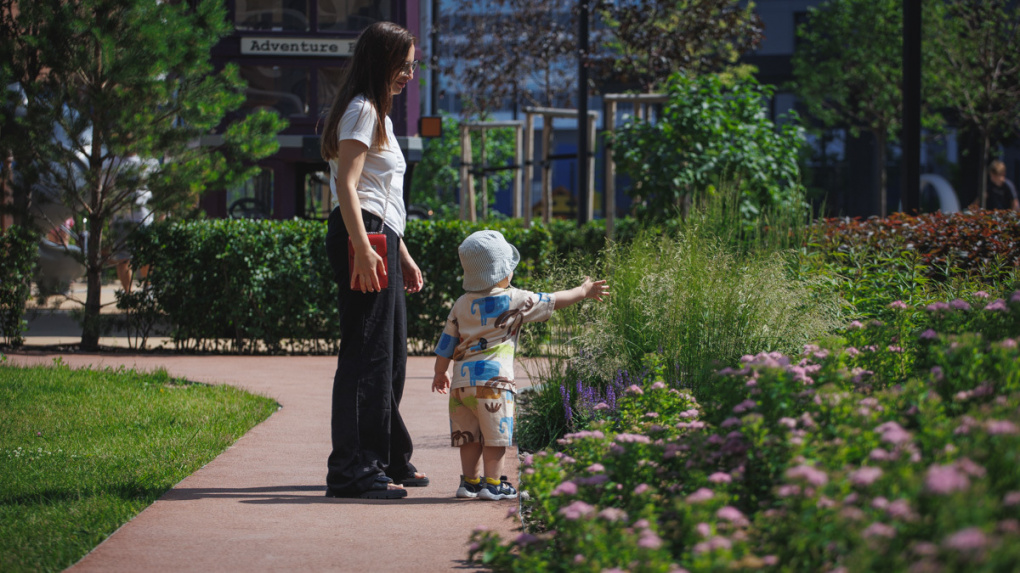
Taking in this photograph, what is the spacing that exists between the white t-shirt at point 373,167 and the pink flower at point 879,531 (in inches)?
104

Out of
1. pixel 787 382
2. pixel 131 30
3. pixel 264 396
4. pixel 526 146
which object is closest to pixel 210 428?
pixel 264 396

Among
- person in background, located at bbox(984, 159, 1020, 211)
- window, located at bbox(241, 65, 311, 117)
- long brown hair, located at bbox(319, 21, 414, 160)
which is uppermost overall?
window, located at bbox(241, 65, 311, 117)

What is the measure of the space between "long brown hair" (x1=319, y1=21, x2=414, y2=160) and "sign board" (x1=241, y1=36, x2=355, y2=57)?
9934 mm

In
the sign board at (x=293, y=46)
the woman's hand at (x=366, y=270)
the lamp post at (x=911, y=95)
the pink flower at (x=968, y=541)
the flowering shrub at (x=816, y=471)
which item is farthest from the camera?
the sign board at (x=293, y=46)

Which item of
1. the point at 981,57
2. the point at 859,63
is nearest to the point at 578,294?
the point at 981,57

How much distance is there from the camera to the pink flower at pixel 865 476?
1.99m

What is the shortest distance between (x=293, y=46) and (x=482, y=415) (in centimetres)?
1075

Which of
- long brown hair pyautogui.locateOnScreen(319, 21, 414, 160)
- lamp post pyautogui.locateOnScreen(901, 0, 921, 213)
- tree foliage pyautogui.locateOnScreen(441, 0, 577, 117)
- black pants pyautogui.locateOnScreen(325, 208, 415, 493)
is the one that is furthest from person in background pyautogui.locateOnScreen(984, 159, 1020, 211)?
black pants pyautogui.locateOnScreen(325, 208, 415, 493)

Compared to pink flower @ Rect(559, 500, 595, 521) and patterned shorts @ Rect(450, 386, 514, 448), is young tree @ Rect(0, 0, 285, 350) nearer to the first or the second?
patterned shorts @ Rect(450, 386, 514, 448)

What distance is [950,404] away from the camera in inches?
104

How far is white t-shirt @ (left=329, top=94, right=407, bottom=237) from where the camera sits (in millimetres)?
4012

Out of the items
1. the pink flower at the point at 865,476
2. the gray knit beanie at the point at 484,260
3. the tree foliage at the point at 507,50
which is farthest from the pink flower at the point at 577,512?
the tree foliage at the point at 507,50

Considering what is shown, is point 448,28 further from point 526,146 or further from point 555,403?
point 555,403

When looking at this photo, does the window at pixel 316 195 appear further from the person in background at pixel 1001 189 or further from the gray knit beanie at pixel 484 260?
the gray knit beanie at pixel 484 260
